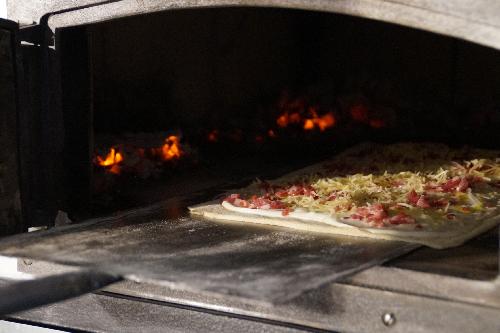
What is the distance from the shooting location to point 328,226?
10.9 ft

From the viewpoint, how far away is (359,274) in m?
2.65

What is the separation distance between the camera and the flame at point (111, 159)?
4414 mm

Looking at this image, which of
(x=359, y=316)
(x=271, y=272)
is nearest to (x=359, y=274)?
(x=359, y=316)

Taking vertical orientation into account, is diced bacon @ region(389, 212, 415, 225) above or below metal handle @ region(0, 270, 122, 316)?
above

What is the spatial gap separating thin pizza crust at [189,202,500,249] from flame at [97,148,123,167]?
31.4 inches

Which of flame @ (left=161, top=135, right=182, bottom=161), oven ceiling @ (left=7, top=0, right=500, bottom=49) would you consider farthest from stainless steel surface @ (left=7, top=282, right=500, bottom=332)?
flame @ (left=161, top=135, right=182, bottom=161)

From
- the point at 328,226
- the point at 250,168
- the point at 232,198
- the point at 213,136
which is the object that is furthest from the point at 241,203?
the point at 213,136

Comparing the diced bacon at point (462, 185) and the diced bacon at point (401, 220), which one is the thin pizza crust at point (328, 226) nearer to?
the diced bacon at point (401, 220)

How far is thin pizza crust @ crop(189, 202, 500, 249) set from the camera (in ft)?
10.2

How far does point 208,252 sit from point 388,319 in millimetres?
729

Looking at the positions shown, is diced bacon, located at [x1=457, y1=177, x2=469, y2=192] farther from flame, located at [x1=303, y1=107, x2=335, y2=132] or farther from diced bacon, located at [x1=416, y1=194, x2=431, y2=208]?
flame, located at [x1=303, y1=107, x2=335, y2=132]

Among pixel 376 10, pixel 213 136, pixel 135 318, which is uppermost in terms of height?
pixel 376 10

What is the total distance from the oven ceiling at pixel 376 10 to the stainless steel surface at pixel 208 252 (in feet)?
2.69

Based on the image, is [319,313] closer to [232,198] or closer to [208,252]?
[208,252]
